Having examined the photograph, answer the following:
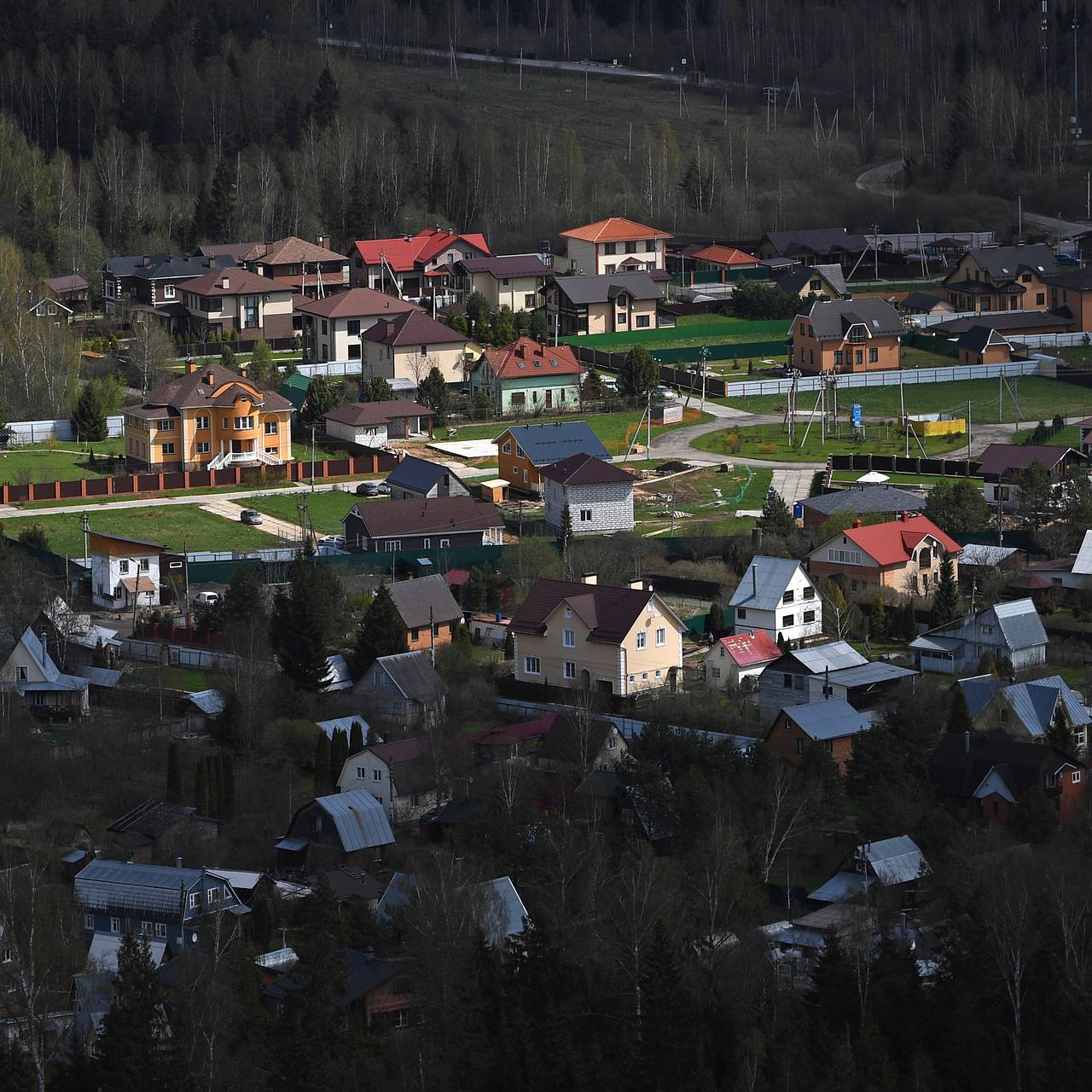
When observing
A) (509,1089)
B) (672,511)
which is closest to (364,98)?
(672,511)

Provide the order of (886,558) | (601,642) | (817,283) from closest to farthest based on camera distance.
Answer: (601,642), (886,558), (817,283)

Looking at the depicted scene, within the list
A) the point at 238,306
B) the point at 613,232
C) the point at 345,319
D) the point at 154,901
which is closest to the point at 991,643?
the point at 154,901

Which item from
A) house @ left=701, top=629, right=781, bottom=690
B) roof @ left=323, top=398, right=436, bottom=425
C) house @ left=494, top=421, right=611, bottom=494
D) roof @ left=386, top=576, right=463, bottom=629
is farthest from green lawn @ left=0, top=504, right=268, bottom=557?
house @ left=701, top=629, right=781, bottom=690

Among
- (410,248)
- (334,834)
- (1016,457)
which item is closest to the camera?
(334,834)

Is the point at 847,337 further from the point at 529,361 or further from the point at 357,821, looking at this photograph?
the point at 357,821

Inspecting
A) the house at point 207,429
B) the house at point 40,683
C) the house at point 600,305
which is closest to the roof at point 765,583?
the house at point 40,683

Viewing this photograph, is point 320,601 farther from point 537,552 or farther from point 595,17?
point 595,17

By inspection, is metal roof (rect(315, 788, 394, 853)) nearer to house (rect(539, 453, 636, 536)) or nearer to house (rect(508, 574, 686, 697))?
house (rect(508, 574, 686, 697))
